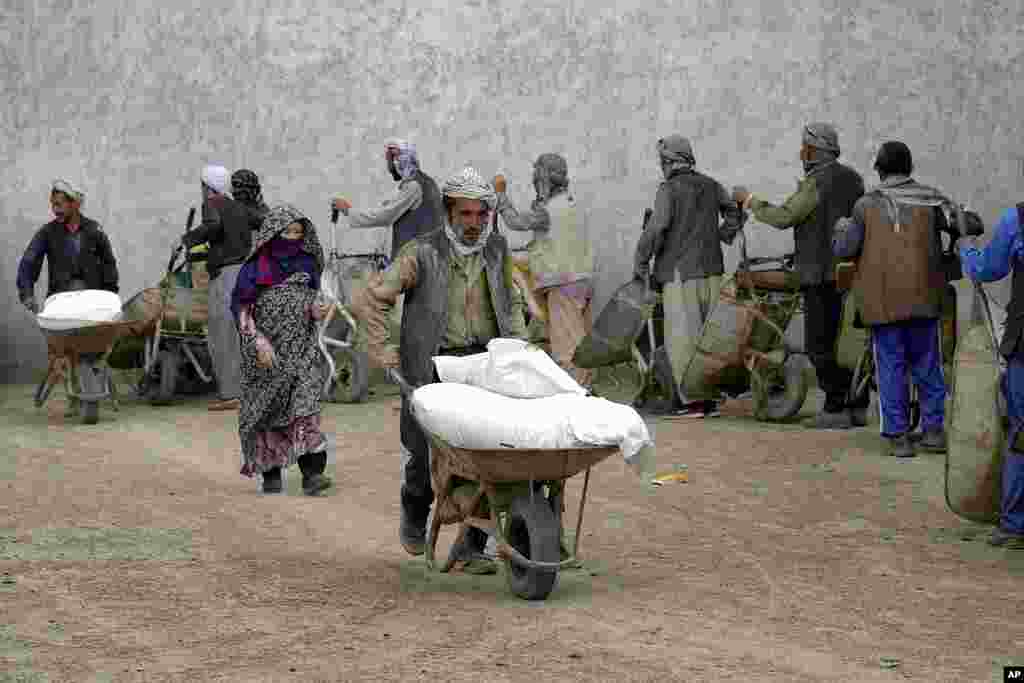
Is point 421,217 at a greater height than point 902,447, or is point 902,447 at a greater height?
point 421,217

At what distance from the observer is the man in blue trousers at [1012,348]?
8.31 meters

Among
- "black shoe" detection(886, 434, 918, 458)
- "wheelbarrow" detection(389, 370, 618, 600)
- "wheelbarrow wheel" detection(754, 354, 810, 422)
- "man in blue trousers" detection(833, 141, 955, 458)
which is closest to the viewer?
"wheelbarrow" detection(389, 370, 618, 600)

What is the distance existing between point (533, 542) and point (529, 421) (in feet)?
1.56

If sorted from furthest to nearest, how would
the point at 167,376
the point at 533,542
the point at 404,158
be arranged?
the point at 167,376, the point at 404,158, the point at 533,542

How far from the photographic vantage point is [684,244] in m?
14.1

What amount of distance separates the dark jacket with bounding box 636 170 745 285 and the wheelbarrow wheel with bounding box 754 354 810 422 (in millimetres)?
930

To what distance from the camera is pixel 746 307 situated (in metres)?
13.6

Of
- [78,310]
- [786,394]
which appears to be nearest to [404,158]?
[78,310]

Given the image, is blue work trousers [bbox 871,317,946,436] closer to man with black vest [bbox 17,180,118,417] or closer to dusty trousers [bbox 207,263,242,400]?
dusty trousers [bbox 207,263,242,400]

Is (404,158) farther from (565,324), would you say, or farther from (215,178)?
(565,324)

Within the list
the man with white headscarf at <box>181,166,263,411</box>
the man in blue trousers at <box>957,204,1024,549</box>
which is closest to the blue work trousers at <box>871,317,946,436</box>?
the man in blue trousers at <box>957,204,1024,549</box>

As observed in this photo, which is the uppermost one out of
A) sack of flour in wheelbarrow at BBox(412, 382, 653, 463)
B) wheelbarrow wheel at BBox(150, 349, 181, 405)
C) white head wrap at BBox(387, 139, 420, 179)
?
white head wrap at BBox(387, 139, 420, 179)

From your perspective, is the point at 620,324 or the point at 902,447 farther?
the point at 620,324

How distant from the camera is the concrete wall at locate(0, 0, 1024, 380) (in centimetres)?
1538
